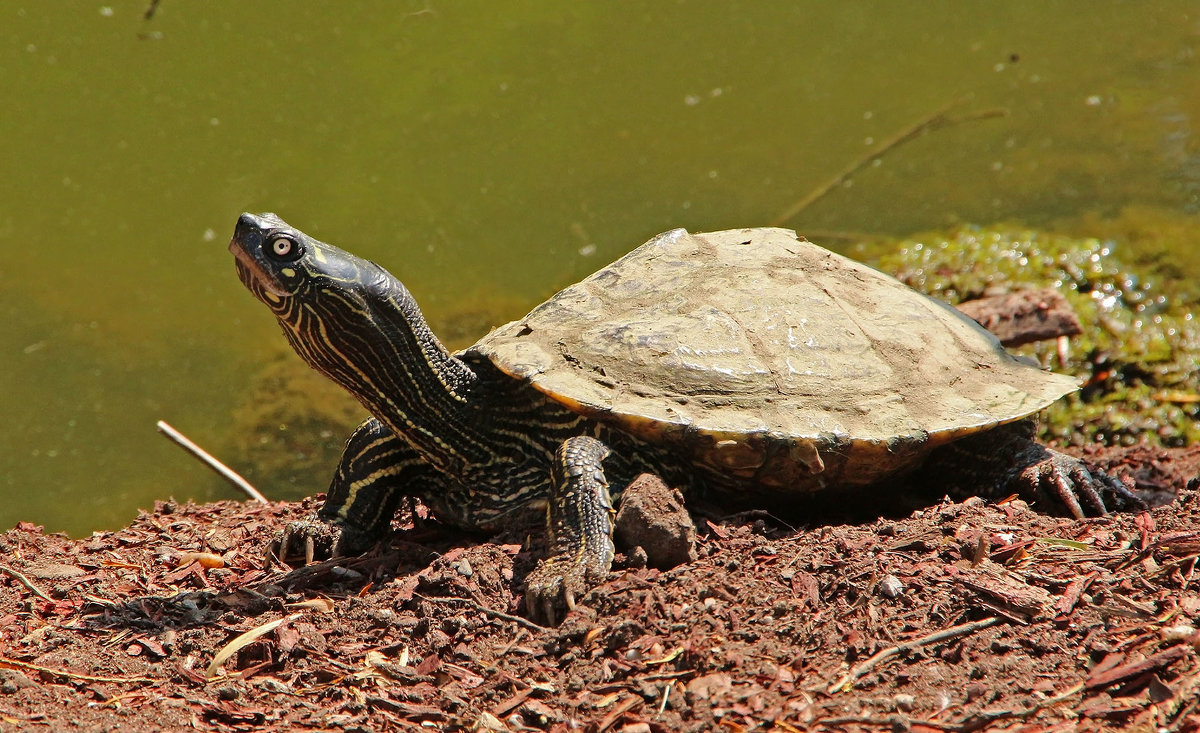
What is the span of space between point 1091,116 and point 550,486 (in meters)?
7.83

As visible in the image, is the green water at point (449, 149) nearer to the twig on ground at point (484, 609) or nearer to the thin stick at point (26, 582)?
the thin stick at point (26, 582)

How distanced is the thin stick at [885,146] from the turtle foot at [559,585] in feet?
18.7

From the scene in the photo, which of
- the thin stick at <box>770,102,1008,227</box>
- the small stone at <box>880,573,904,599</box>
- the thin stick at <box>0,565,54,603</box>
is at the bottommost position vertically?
the small stone at <box>880,573,904,599</box>

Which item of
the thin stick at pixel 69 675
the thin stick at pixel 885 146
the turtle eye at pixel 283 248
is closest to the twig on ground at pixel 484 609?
the thin stick at pixel 69 675

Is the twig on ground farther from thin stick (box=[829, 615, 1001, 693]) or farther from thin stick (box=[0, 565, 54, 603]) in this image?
thin stick (box=[0, 565, 54, 603])

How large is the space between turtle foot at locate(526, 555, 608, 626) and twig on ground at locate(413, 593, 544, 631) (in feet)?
0.18

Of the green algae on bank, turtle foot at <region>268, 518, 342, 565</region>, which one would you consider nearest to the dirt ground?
turtle foot at <region>268, 518, 342, 565</region>

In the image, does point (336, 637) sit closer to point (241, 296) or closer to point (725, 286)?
point (725, 286)

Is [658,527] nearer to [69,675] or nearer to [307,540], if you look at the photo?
[307,540]

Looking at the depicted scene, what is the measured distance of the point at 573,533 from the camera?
12.3ft

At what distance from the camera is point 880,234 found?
329 inches

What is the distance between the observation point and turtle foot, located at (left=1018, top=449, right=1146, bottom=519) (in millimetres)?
4320

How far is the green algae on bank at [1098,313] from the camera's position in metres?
6.34

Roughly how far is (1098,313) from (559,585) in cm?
513
